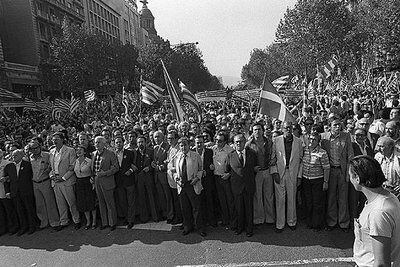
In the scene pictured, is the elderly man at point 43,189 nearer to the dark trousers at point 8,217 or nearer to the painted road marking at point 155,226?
the dark trousers at point 8,217

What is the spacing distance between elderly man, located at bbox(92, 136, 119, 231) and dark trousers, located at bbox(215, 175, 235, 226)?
1.95 meters

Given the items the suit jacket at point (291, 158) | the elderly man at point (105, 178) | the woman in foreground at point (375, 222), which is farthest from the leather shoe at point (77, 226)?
the woman in foreground at point (375, 222)

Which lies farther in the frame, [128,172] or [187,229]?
[128,172]

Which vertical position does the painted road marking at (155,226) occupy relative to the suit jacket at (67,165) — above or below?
below

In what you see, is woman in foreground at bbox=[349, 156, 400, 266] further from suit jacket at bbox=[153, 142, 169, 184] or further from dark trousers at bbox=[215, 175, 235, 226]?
suit jacket at bbox=[153, 142, 169, 184]

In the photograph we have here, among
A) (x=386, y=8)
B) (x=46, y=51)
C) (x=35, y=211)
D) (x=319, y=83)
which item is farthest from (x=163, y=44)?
(x=35, y=211)

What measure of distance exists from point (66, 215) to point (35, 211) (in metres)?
0.63

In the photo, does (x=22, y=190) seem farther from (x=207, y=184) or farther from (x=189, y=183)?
(x=207, y=184)

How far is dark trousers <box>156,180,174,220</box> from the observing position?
670cm

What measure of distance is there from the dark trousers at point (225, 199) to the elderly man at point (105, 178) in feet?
6.40

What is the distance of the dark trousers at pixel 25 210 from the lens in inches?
265

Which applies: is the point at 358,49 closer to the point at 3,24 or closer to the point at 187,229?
the point at 187,229

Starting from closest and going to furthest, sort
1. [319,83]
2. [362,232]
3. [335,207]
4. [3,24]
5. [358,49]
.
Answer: [362,232], [335,207], [319,83], [358,49], [3,24]

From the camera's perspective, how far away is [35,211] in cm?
690
